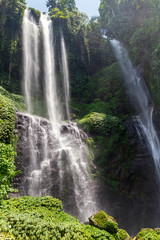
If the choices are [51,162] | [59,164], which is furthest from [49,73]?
[59,164]

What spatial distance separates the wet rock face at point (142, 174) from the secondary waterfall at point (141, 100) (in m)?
0.57

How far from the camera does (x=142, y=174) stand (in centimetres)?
1228

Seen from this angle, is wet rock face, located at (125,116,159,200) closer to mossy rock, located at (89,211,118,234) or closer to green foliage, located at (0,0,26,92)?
mossy rock, located at (89,211,118,234)

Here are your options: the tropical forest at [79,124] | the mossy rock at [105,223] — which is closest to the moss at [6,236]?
the tropical forest at [79,124]

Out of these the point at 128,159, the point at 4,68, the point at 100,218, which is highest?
the point at 4,68

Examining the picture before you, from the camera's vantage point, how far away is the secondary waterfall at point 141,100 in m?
14.0

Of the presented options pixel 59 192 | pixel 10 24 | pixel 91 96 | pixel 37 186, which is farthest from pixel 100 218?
pixel 10 24

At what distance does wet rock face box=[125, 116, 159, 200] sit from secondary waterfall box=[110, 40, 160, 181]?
567 millimetres

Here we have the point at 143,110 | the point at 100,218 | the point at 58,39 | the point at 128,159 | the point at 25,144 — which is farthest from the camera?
the point at 58,39

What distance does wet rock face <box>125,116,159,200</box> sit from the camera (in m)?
11.8

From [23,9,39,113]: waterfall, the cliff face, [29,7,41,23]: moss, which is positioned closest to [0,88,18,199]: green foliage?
the cliff face

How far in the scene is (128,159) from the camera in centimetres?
1288

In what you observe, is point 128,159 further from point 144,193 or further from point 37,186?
point 37,186

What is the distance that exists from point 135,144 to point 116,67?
39.5 ft
